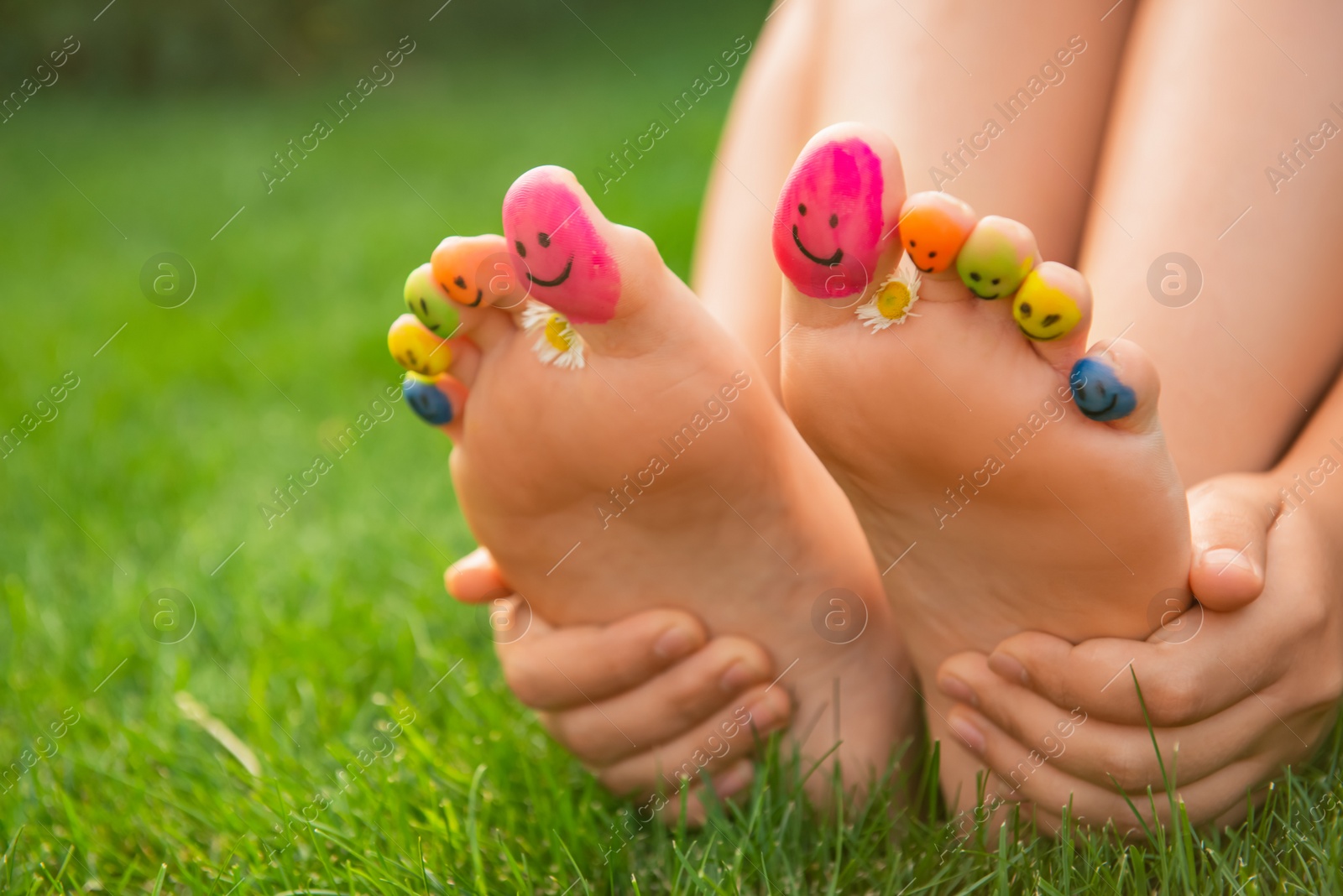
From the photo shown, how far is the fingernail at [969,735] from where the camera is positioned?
0.79 metres

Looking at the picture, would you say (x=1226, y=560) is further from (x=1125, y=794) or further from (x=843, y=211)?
(x=843, y=211)

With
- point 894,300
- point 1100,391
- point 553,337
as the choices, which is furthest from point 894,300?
point 553,337

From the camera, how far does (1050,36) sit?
36.7 inches

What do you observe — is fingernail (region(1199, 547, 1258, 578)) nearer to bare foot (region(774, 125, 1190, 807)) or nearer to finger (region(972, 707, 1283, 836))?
bare foot (region(774, 125, 1190, 807))

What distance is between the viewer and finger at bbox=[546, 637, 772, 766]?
847 mm

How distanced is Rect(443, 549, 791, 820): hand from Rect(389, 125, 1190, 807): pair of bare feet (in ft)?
0.05

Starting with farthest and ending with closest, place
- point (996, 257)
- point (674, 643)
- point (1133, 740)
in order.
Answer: point (674, 643) → point (1133, 740) → point (996, 257)

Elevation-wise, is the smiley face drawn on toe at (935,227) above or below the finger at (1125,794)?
above

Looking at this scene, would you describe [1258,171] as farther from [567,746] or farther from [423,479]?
[423,479]

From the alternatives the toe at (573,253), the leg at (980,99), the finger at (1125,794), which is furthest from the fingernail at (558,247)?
the finger at (1125,794)

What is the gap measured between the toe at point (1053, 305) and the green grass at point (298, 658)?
0.32 metres

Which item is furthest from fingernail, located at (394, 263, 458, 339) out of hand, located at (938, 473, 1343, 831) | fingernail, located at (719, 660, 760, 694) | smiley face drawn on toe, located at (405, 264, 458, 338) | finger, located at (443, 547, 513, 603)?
hand, located at (938, 473, 1343, 831)

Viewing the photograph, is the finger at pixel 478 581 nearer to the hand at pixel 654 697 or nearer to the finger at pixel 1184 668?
the hand at pixel 654 697

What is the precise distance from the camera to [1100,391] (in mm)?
642
